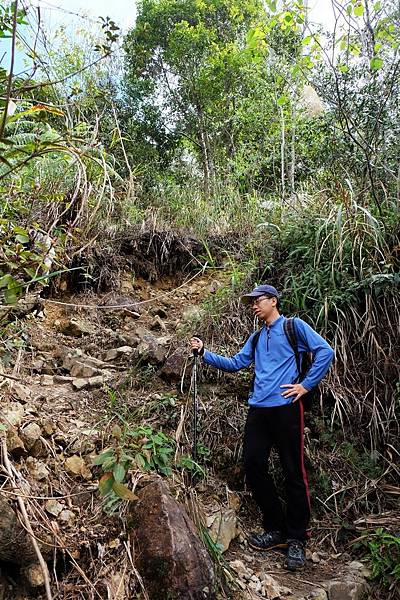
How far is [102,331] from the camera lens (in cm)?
513

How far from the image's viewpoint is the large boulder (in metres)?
2.46

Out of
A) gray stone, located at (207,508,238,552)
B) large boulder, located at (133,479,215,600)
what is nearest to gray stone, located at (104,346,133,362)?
gray stone, located at (207,508,238,552)

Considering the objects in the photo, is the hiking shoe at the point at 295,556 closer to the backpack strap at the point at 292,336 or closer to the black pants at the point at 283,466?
the black pants at the point at 283,466

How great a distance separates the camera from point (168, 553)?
8.23ft

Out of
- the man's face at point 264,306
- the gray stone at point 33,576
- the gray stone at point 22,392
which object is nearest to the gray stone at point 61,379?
the gray stone at point 22,392

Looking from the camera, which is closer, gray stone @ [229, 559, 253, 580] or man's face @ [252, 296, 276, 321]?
gray stone @ [229, 559, 253, 580]

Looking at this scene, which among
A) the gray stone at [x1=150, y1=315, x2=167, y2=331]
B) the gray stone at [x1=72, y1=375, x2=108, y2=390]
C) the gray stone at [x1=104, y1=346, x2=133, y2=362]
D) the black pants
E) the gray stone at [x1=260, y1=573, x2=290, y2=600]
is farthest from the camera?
the gray stone at [x1=150, y1=315, x2=167, y2=331]

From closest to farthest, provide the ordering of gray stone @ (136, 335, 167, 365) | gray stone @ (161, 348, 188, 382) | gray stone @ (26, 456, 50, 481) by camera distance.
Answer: gray stone @ (26, 456, 50, 481) → gray stone @ (161, 348, 188, 382) → gray stone @ (136, 335, 167, 365)

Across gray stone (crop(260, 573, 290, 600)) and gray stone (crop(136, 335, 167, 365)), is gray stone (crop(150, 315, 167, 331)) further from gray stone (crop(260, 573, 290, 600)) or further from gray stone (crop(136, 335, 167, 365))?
gray stone (crop(260, 573, 290, 600))

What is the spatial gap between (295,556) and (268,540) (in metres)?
0.21

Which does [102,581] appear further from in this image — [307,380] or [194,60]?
[194,60]

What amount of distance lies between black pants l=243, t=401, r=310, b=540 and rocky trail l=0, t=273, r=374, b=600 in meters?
0.23

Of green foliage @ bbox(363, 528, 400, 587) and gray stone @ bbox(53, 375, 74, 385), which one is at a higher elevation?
gray stone @ bbox(53, 375, 74, 385)

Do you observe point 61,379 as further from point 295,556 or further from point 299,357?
point 295,556
